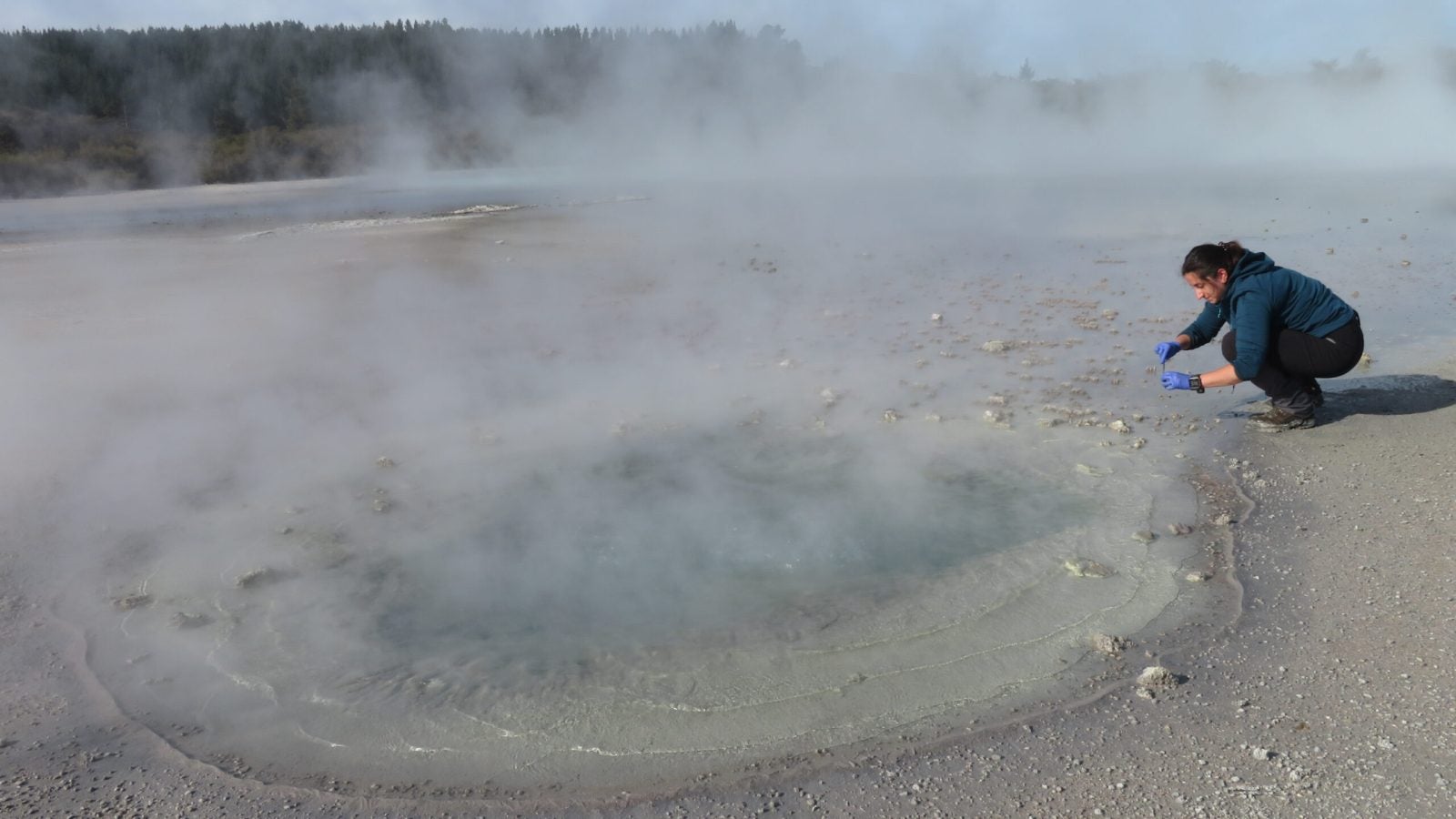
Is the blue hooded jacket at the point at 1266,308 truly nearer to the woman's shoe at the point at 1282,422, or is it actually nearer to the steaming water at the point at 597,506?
the woman's shoe at the point at 1282,422

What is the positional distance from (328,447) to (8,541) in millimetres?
1084

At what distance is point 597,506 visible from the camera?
343cm

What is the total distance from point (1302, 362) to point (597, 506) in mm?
2729

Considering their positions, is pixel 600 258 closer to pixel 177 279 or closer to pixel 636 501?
pixel 177 279

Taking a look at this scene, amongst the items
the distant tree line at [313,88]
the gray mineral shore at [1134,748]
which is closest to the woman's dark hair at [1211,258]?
the gray mineral shore at [1134,748]

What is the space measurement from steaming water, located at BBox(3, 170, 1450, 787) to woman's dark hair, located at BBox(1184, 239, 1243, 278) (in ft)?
2.18

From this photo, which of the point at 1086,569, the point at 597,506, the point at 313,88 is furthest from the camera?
the point at 313,88

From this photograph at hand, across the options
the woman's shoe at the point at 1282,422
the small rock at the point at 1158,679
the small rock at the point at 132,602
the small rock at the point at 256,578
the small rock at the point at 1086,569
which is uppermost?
the woman's shoe at the point at 1282,422

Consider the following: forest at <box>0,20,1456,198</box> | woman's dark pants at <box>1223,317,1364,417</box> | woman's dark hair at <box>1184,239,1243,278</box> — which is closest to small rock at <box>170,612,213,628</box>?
woman's dark hair at <box>1184,239,1243,278</box>

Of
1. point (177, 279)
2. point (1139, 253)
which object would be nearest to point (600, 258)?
point (177, 279)

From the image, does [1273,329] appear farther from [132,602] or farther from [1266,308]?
[132,602]

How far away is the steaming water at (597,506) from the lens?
7.48 feet

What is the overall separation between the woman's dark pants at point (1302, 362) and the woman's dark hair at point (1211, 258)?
30 cm

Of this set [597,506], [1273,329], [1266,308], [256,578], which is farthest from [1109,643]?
[256,578]
